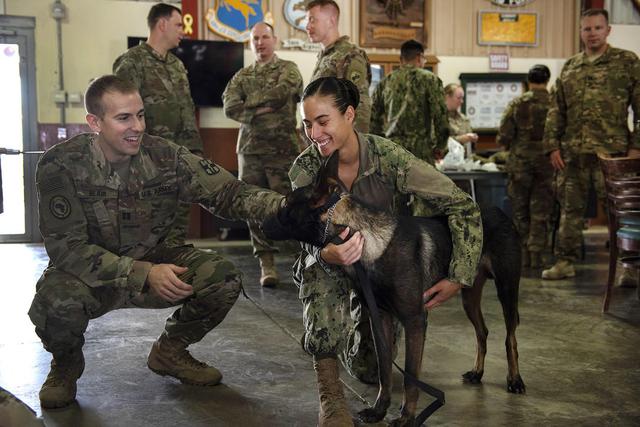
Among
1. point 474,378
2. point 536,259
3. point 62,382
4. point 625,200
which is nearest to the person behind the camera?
point 62,382

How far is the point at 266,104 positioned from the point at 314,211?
307cm

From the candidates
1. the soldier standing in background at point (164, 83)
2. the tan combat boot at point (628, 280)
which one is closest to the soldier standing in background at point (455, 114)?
the tan combat boot at point (628, 280)

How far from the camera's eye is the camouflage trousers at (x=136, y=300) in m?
2.33

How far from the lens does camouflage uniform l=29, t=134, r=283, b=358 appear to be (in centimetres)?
235

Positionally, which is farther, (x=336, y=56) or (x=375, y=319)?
(x=336, y=56)

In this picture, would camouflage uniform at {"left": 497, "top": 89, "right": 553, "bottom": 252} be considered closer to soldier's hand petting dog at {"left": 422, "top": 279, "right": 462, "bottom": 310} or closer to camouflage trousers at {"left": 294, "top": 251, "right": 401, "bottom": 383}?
soldier's hand petting dog at {"left": 422, "top": 279, "right": 462, "bottom": 310}

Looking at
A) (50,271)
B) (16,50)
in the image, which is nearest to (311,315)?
(50,271)

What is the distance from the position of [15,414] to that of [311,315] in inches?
46.9

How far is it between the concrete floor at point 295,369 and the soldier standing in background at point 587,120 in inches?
28.9

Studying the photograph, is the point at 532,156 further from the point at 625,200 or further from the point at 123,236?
the point at 123,236

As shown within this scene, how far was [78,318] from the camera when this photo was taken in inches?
92.1

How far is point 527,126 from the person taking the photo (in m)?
5.70

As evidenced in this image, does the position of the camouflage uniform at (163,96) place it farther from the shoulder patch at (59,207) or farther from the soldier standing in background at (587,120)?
the soldier standing in background at (587,120)

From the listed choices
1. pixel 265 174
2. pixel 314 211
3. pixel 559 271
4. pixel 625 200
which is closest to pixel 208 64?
pixel 265 174
